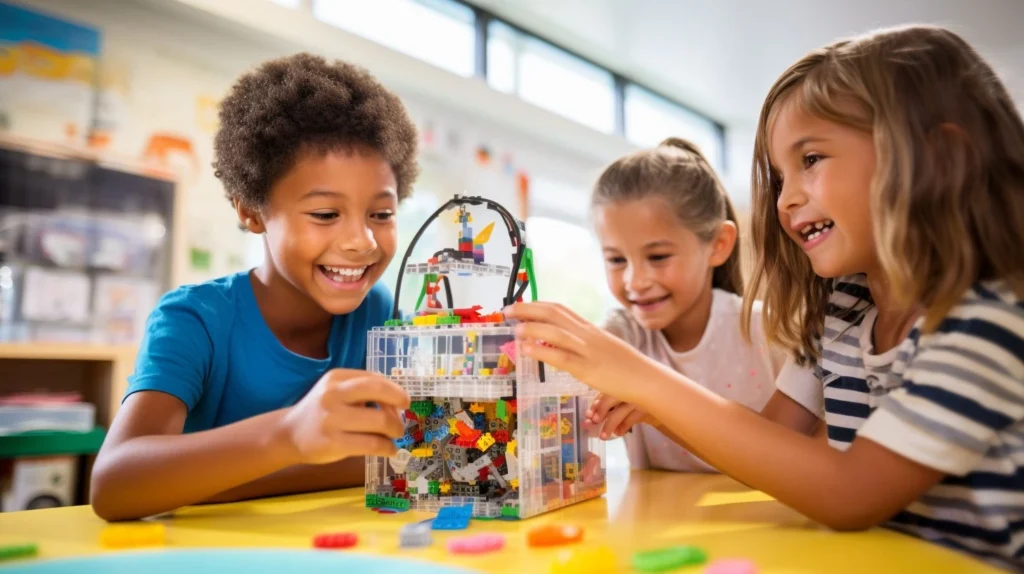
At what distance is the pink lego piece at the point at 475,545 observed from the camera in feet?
2.15

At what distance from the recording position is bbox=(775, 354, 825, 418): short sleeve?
105 centimetres

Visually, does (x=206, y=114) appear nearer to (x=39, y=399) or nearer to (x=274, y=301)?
(x=39, y=399)

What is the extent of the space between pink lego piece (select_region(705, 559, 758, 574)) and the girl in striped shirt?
186mm

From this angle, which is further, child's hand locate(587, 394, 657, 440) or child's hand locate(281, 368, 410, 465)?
child's hand locate(587, 394, 657, 440)

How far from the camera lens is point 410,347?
0.89 meters

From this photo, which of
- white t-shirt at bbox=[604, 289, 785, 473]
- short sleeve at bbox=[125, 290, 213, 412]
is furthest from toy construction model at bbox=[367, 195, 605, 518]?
white t-shirt at bbox=[604, 289, 785, 473]

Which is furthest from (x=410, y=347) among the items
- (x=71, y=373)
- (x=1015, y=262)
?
(x=71, y=373)

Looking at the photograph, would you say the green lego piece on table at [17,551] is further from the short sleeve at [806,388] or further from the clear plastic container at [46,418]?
the clear plastic container at [46,418]

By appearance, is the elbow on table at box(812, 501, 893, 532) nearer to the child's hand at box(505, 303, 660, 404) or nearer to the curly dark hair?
the child's hand at box(505, 303, 660, 404)

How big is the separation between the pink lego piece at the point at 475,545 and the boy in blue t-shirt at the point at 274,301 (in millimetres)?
228

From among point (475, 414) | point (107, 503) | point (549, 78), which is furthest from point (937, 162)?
point (549, 78)

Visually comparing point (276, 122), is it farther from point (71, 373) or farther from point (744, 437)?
point (71, 373)

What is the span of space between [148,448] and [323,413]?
26 cm

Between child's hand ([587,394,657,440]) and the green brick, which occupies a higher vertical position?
child's hand ([587,394,657,440])
